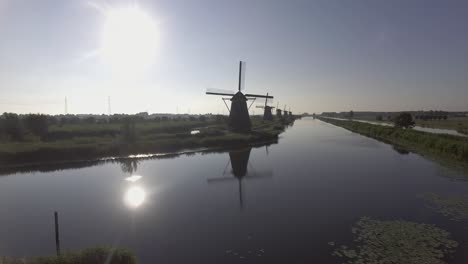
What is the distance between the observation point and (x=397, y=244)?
31.8 ft

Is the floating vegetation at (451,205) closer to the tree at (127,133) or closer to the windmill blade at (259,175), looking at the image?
the windmill blade at (259,175)

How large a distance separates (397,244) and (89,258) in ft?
31.3

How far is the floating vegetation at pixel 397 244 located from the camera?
345 inches

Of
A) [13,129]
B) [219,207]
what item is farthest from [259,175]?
[13,129]

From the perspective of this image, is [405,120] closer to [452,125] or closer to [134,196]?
[452,125]

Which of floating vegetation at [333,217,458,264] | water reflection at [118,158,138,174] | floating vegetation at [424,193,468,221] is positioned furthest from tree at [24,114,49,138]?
floating vegetation at [424,193,468,221]

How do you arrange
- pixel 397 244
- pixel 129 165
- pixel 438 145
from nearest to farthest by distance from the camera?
pixel 397 244 < pixel 129 165 < pixel 438 145

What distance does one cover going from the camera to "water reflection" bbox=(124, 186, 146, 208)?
15377 mm

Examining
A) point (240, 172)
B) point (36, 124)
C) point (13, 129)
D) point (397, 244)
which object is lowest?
point (240, 172)

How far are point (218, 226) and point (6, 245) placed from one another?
24.9ft

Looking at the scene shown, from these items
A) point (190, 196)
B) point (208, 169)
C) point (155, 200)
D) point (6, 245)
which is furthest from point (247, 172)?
point (6, 245)

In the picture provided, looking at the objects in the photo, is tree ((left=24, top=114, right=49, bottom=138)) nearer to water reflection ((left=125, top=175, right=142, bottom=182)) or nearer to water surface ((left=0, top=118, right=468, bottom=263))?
water surface ((left=0, top=118, right=468, bottom=263))

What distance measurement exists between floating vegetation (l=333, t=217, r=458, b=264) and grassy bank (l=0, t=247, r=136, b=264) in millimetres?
6383

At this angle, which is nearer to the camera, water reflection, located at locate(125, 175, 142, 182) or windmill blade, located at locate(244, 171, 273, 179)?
water reflection, located at locate(125, 175, 142, 182)
